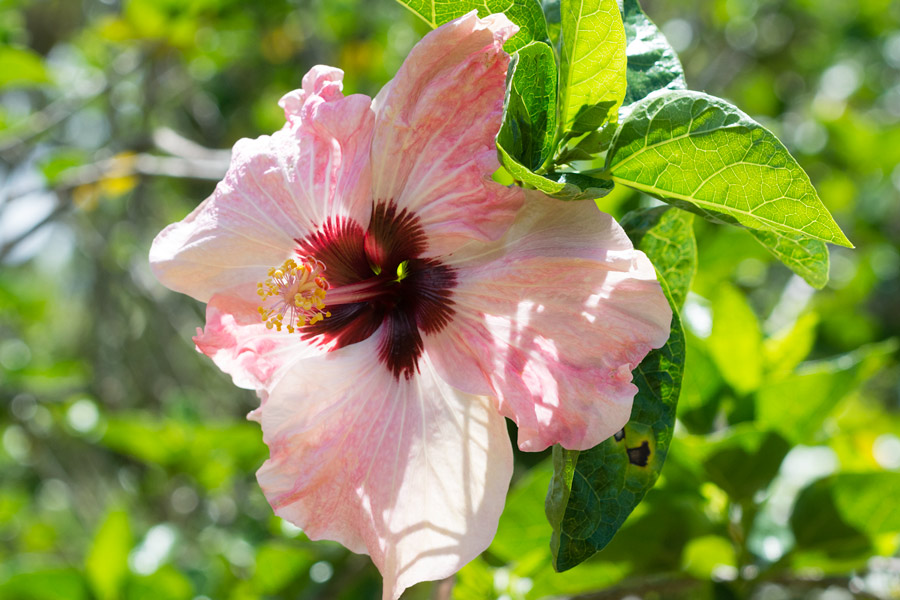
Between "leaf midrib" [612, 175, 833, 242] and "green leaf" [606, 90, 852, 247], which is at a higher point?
"green leaf" [606, 90, 852, 247]

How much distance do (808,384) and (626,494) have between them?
0.66 meters

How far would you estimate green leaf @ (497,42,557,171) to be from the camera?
0.75 m

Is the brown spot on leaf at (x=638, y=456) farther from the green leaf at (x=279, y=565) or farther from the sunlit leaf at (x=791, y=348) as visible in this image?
the green leaf at (x=279, y=565)

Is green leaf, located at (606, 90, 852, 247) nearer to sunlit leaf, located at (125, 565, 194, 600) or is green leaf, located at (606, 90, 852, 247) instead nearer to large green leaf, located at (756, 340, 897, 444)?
large green leaf, located at (756, 340, 897, 444)

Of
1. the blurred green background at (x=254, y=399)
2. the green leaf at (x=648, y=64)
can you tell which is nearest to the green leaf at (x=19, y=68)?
the blurred green background at (x=254, y=399)

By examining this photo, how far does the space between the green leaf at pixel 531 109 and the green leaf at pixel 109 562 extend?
163 centimetres

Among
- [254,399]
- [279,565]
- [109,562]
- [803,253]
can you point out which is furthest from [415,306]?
[254,399]

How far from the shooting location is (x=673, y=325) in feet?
2.57

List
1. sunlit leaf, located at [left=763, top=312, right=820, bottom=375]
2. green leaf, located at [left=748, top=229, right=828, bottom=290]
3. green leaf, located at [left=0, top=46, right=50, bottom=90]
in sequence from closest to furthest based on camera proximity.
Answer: green leaf, located at [left=748, top=229, right=828, bottom=290], sunlit leaf, located at [left=763, top=312, right=820, bottom=375], green leaf, located at [left=0, top=46, right=50, bottom=90]

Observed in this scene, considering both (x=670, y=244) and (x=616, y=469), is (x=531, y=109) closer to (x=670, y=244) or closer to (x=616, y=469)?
(x=670, y=244)

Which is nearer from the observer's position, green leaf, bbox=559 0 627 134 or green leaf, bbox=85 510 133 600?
A: green leaf, bbox=559 0 627 134

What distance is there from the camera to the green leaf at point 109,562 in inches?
74.7

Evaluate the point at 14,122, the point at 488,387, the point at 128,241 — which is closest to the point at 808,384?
the point at 488,387

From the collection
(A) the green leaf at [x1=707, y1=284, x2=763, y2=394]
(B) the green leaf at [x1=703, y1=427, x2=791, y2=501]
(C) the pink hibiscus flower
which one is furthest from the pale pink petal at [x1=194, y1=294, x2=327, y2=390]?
(A) the green leaf at [x1=707, y1=284, x2=763, y2=394]
